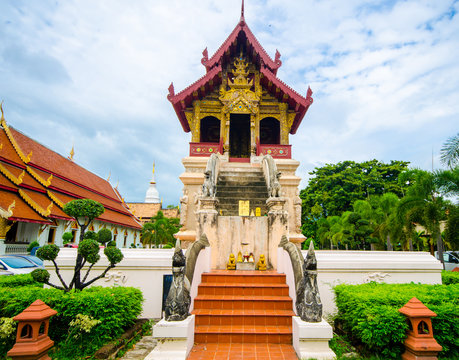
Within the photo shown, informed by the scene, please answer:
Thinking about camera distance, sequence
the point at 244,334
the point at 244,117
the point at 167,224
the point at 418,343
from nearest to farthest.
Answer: the point at 418,343 → the point at 244,334 → the point at 244,117 → the point at 167,224

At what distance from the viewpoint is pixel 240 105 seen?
536 inches

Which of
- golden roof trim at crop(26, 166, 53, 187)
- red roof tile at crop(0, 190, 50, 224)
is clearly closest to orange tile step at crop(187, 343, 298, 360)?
red roof tile at crop(0, 190, 50, 224)

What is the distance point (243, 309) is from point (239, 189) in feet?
16.6

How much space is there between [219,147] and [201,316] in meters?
8.93

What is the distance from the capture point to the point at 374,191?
2523 centimetres

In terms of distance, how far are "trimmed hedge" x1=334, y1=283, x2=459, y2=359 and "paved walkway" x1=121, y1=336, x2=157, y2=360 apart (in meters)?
3.02

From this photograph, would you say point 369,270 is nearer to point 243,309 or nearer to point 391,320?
point 391,320

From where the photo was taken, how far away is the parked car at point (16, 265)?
893 cm

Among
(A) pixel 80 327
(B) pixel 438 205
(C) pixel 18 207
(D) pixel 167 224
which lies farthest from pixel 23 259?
(D) pixel 167 224

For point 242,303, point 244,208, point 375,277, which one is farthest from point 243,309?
point 244,208

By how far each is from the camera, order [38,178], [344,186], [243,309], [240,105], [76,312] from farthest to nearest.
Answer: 1. [344,186]
2. [38,178]
3. [240,105]
4. [243,309]
5. [76,312]

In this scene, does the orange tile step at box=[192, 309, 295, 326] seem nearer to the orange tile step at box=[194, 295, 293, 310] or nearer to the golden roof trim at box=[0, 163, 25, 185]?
the orange tile step at box=[194, 295, 293, 310]

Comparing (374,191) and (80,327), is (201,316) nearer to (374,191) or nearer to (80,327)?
(80,327)

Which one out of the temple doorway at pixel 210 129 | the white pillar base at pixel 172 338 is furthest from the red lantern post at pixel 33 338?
the temple doorway at pixel 210 129
